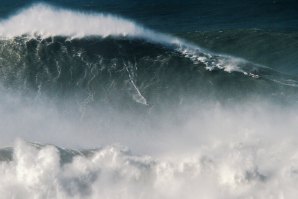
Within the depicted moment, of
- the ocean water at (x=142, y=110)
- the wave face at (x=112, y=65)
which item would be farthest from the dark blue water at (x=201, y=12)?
the wave face at (x=112, y=65)

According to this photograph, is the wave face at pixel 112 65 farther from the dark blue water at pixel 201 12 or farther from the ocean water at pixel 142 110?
the dark blue water at pixel 201 12

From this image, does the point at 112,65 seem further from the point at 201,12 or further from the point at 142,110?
the point at 201,12

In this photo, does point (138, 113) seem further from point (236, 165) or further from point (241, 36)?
point (241, 36)

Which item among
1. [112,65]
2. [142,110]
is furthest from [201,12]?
[142,110]

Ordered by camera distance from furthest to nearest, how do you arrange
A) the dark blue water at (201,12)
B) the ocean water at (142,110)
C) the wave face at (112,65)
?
1. the dark blue water at (201,12)
2. the wave face at (112,65)
3. the ocean water at (142,110)

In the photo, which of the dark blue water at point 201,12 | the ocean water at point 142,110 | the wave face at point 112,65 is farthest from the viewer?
the dark blue water at point 201,12

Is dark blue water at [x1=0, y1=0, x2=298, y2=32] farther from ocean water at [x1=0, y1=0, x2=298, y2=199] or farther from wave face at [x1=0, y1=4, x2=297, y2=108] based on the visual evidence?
wave face at [x1=0, y1=4, x2=297, y2=108]

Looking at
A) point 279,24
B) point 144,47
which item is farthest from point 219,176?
point 279,24

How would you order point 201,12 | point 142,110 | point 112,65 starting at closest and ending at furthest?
point 142,110
point 112,65
point 201,12

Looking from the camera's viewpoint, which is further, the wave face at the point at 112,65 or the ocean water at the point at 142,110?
the wave face at the point at 112,65
